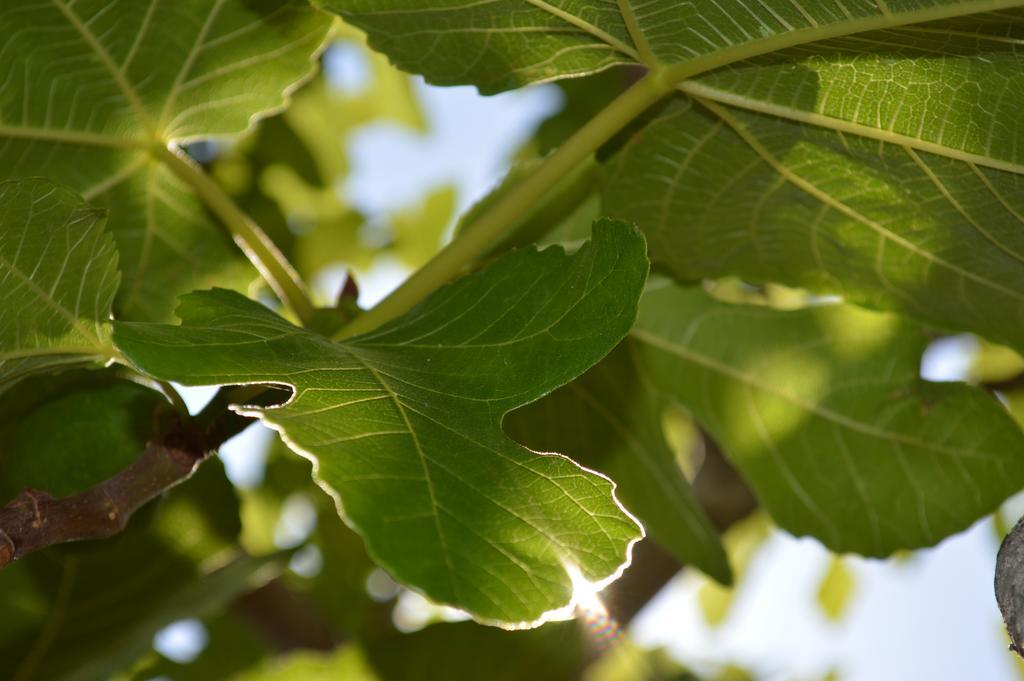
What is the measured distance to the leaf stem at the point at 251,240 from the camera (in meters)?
1.04

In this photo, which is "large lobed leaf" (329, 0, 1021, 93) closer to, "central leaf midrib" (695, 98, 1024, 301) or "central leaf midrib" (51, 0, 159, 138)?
"central leaf midrib" (695, 98, 1024, 301)

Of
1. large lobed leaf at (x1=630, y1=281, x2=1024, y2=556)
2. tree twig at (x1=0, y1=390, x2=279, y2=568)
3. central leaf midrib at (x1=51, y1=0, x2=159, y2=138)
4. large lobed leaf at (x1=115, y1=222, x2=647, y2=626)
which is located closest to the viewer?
large lobed leaf at (x1=115, y1=222, x2=647, y2=626)

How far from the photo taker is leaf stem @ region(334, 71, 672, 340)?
3.12 ft

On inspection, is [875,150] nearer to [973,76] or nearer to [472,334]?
[973,76]

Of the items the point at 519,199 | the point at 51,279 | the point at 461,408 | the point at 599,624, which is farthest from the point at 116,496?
the point at 599,624

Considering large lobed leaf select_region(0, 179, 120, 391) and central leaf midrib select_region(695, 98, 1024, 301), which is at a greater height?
large lobed leaf select_region(0, 179, 120, 391)

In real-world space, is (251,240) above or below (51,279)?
below

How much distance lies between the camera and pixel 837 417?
51.4 inches

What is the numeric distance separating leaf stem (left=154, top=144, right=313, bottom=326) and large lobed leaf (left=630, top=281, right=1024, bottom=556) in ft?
1.61

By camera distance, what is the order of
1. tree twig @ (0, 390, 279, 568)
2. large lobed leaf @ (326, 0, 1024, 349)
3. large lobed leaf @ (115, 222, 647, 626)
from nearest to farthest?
large lobed leaf @ (115, 222, 647, 626) → tree twig @ (0, 390, 279, 568) → large lobed leaf @ (326, 0, 1024, 349)

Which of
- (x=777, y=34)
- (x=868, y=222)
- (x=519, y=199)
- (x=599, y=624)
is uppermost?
(x=777, y=34)

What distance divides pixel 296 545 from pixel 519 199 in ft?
2.41

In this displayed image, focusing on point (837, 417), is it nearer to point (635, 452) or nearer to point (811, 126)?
point (635, 452)

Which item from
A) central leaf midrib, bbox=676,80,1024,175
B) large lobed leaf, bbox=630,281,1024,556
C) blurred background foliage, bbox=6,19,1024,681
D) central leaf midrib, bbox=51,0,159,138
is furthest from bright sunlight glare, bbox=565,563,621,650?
central leaf midrib, bbox=51,0,159,138
